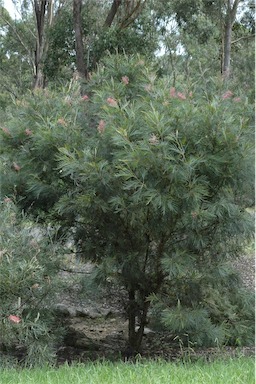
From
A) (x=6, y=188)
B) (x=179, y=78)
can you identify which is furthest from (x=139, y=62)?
(x=6, y=188)

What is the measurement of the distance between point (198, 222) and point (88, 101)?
2057 mm

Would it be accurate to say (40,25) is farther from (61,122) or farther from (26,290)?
(26,290)

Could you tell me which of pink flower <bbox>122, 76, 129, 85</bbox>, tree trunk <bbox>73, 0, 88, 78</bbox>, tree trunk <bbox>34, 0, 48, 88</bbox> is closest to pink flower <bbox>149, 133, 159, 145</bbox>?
pink flower <bbox>122, 76, 129, 85</bbox>

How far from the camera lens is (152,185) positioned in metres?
5.67

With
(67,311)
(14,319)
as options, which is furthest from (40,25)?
(14,319)

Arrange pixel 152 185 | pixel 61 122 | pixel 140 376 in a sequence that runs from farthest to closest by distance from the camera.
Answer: pixel 61 122 < pixel 152 185 < pixel 140 376

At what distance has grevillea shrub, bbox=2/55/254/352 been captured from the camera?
5684 mm

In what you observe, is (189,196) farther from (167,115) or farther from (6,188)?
(6,188)

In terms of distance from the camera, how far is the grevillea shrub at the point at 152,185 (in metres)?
5.68

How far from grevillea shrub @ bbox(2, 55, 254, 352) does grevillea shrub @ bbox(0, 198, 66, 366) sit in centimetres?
45

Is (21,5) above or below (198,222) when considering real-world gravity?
above

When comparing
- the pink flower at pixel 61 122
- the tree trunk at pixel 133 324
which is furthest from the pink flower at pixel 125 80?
the tree trunk at pixel 133 324

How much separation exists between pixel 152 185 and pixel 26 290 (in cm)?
158

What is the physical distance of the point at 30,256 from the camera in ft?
19.8
